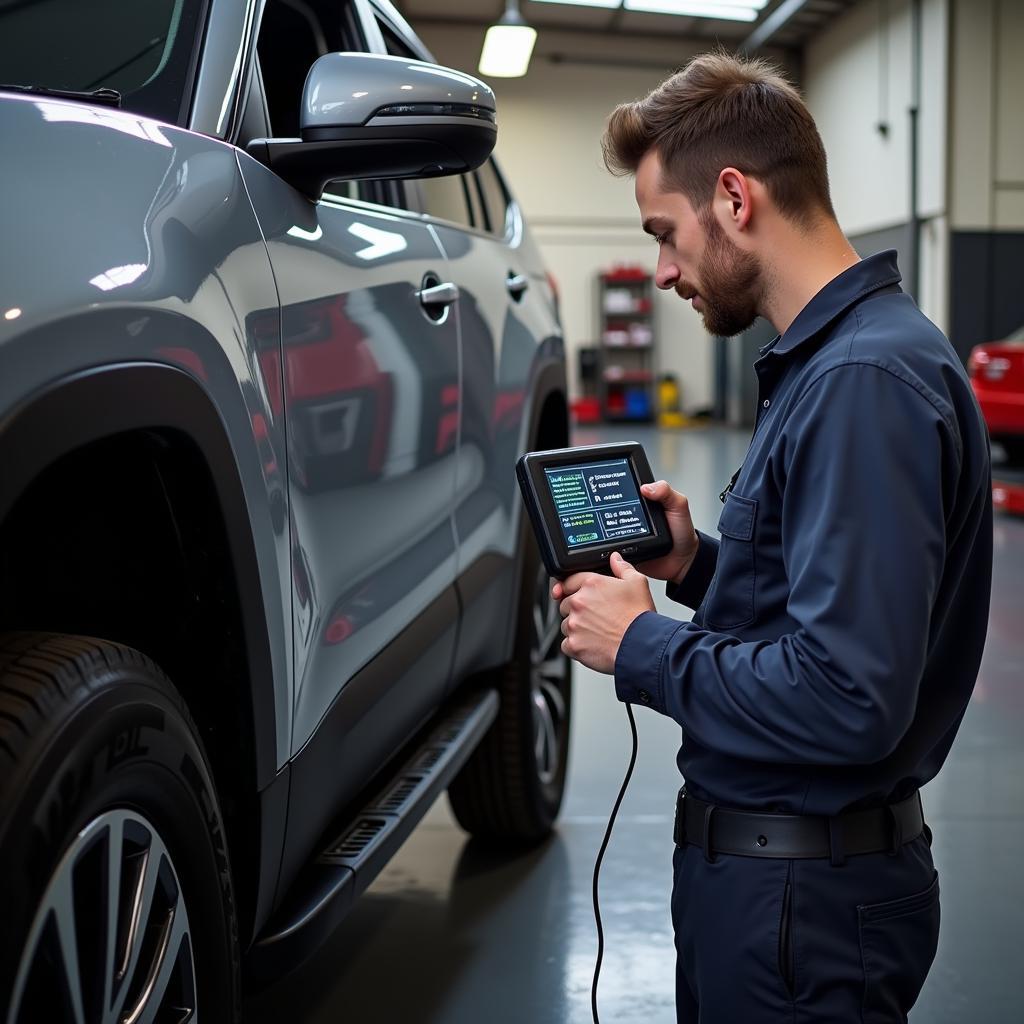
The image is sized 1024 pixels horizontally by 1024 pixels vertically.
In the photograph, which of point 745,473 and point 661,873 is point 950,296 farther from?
point 745,473

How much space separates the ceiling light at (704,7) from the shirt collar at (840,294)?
588 inches

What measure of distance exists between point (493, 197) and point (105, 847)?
2.22 meters

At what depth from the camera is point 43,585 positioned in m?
1.17

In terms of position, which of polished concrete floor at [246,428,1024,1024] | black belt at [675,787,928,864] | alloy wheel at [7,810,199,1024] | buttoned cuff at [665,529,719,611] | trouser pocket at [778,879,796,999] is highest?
buttoned cuff at [665,529,719,611]

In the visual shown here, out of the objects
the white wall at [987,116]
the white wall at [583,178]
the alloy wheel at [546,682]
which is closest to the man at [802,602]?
the alloy wheel at [546,682]

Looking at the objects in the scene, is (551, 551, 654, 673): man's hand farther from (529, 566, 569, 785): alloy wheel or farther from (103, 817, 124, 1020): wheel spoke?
(529, 566, 569, 785): alloy wheel

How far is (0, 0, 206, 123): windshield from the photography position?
4.63 feet

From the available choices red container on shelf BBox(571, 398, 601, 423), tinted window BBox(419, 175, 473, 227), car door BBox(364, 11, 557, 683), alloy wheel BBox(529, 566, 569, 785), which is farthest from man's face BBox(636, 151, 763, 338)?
red container on shelf BBox(571, 398, 601, 423)

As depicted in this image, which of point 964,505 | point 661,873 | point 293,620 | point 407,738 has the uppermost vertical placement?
point 964,505

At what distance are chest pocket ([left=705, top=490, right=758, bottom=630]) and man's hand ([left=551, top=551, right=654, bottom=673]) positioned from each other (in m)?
0.08

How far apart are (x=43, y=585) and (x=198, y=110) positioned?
0.56m

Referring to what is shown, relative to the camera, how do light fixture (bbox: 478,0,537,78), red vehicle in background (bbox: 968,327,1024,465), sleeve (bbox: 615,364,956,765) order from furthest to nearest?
light fixture (bbox: 478,0,537,78) → red vehicle in background (bbox: 968,327,1024,465) → sleeve (bbox: 615,364,956,765)

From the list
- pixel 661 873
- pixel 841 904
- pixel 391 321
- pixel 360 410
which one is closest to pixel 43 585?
pixel 360 410

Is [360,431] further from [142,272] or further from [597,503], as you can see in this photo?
[142,272]
